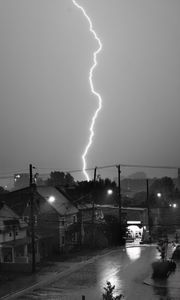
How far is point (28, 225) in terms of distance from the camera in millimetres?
47625

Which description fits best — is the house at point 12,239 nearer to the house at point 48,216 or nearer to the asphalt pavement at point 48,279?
the house at point 48,216

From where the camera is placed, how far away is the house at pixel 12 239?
4212 cm

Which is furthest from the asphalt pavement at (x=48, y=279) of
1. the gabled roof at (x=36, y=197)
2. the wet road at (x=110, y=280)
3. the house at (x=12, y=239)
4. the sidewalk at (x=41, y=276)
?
the gabled roof at (x=36, y=197)

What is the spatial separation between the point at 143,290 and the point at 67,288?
5.22m

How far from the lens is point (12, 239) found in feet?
144

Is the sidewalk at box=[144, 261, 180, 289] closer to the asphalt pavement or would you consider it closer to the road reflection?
the asphalt pavement

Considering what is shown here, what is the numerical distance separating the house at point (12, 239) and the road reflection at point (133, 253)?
1092cm

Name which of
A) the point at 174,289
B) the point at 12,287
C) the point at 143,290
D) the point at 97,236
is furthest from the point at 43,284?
the point at 97,236

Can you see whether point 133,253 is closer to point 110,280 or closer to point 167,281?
point 110,280

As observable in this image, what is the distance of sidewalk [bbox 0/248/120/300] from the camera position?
99.5 ft

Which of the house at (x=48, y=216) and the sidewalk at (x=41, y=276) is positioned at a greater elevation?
the house at (x=48, y=216)

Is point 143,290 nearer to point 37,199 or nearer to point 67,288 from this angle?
point 67,288

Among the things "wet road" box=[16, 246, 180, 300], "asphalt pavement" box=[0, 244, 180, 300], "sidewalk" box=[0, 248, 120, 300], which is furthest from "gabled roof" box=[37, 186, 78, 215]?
"asphalt pavement" box=[0, 244, 180, 300]

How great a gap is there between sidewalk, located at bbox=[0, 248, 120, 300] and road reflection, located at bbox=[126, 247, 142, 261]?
3745 mm
